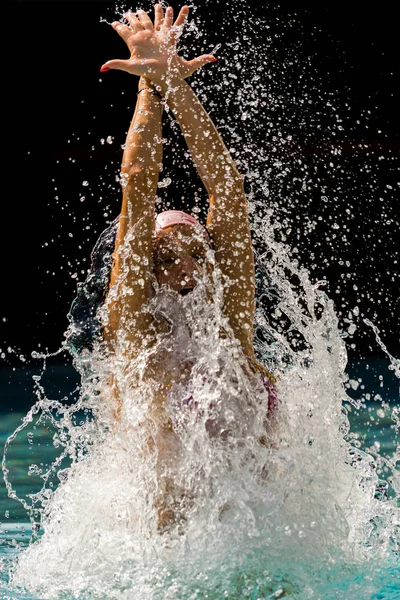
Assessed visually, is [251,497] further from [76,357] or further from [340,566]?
[76,357]

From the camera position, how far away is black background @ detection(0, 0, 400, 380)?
6.10 meters

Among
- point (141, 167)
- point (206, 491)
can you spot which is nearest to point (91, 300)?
point (141, 167)

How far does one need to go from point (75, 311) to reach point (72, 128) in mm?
4207

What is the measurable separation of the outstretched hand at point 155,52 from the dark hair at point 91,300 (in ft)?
1.28

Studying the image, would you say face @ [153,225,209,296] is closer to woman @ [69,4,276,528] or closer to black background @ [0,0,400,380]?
woman @ [69,4,276,528]

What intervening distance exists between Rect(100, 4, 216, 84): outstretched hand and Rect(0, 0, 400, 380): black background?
3.75 meters

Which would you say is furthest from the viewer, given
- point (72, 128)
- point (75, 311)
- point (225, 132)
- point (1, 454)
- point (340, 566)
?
point (72, 128)

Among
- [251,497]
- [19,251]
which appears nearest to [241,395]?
[251,497]

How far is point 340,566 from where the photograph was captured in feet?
6.55

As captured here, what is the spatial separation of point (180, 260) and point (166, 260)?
0.11 feet

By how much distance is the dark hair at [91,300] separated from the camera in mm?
2314

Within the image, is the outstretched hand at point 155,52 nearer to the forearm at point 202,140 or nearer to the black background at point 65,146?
the forearm at point 202,140

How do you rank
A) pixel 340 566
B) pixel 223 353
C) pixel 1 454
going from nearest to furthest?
pixel 340 566 → pixel 223 353 → pixel 1 454

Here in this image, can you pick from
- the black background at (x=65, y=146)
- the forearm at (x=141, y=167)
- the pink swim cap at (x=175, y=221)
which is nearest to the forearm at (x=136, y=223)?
the forearm at (x=141, y=167)
